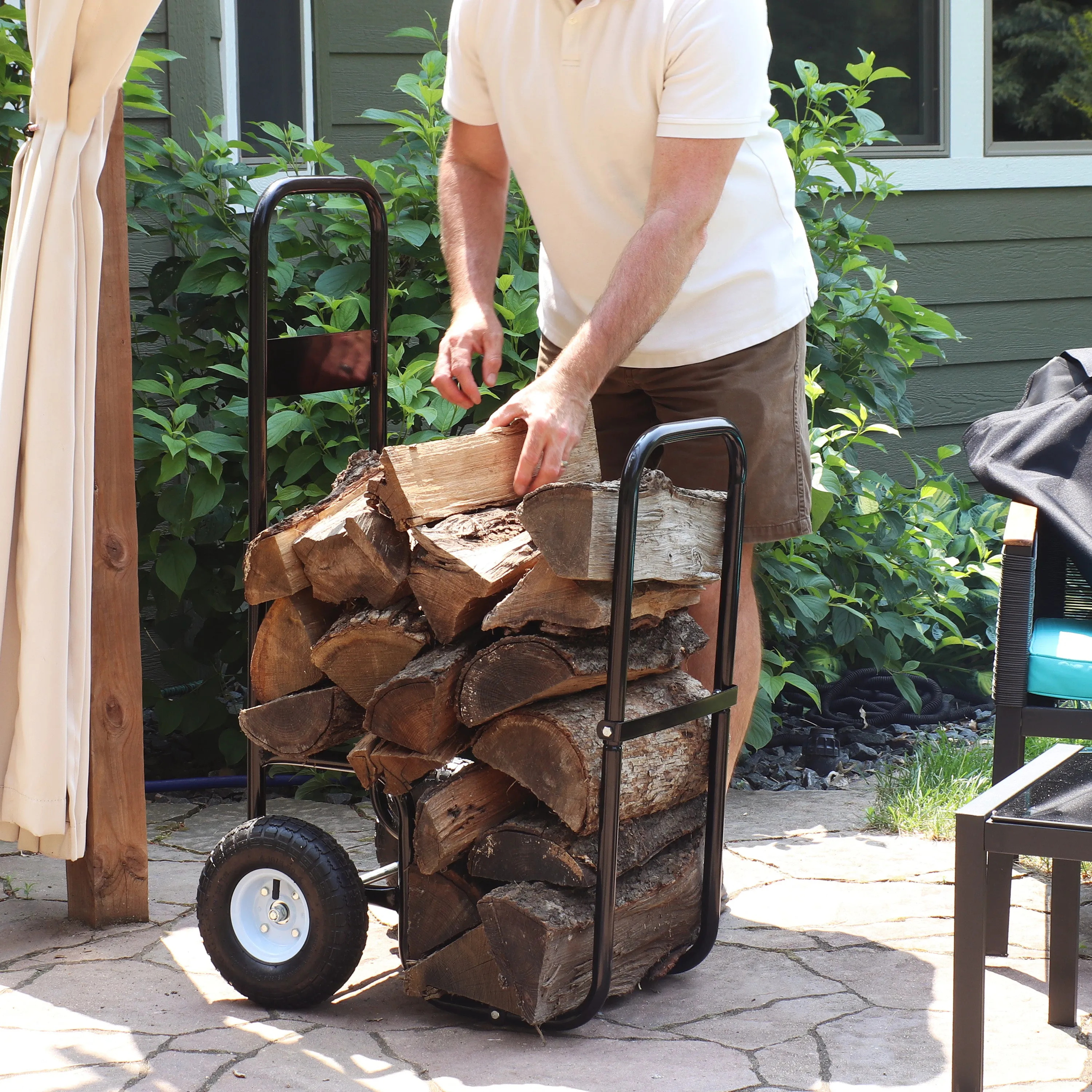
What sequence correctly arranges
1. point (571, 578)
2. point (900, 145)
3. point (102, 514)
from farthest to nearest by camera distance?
point (900, 145) → point (102, 514) → point (571, 578)

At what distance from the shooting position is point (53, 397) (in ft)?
8.00

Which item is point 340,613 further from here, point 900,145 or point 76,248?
point 900,145

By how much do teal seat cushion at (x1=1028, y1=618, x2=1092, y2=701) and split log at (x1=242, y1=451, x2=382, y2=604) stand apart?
124cm

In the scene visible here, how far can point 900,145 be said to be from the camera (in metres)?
5.11

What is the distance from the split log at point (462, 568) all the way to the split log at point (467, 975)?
463 mm

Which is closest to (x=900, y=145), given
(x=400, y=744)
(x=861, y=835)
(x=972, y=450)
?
(x=972, y=450)

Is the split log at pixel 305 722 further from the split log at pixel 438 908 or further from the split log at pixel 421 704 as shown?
the split log at pixel 438 908

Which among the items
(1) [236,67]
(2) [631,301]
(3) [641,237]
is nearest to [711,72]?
(3) [641,237]

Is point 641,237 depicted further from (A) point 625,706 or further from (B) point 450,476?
(A) point 625,706

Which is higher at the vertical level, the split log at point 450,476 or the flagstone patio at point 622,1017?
the split log at point 450,476

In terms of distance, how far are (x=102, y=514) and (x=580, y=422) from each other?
1.03m

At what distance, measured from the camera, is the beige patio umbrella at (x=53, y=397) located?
2424mm

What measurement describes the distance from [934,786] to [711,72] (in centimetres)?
188

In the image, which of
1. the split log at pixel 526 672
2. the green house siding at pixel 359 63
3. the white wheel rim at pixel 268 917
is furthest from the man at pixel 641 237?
the green house siding at pixel 359 63
